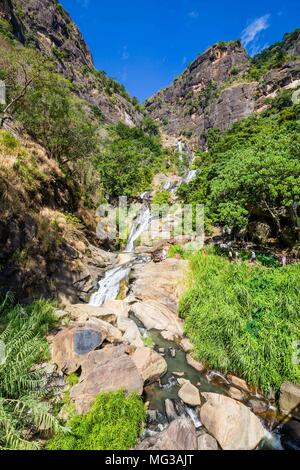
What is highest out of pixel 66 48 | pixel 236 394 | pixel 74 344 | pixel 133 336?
pixel 66 48

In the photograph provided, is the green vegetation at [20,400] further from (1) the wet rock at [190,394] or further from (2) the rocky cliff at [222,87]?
(2) the rocky cliff at [222,87]

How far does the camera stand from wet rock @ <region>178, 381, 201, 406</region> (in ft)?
20.7

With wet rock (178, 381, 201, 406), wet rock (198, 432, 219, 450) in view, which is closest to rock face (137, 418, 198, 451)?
wet rock (198, 432, 219, 450)

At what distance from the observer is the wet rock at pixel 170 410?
5.83 meters

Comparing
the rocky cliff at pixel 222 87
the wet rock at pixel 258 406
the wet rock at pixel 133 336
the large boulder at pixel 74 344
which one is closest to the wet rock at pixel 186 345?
the wet rock at pixel 133 336

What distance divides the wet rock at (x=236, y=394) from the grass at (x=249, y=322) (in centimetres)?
44

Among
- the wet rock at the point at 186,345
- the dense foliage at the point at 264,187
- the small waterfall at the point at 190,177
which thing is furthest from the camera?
the small waterfall at the point at 190,177

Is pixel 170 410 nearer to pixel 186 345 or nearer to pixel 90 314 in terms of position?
pixel 186 345

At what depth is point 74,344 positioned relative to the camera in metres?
7.15

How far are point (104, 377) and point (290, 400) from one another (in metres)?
4.67

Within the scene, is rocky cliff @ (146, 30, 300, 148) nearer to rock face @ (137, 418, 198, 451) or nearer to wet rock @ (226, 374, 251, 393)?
wet rock @ (226, 374, 251, 393)

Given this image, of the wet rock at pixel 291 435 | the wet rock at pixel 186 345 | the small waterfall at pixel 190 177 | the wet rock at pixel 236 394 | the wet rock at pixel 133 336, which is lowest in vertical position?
the wet rock at pixel 291 435

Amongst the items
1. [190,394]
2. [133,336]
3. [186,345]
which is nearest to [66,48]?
[133,336]
